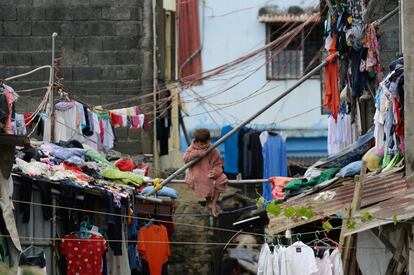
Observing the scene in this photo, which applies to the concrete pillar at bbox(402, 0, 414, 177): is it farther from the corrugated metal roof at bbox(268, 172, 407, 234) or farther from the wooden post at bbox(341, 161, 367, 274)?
the wooden post at bbox(341, 161, 367, 274)

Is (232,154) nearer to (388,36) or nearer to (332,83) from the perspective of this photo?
(332,83)

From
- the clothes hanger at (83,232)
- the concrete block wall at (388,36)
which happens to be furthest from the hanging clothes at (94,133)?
the concrete block wall at (388,36)

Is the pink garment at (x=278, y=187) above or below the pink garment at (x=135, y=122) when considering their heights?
below

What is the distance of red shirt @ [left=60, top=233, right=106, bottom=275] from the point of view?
1548 centimetres

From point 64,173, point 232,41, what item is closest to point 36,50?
point 64,173

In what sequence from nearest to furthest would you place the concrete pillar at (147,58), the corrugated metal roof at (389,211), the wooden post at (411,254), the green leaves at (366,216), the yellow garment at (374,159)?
the corrugated metal roof at (389,211)
the green leaves at (366,216)
the wooden post at (411,254)
the yellow garment at (374,159)
the concrete pillar at (147,58)

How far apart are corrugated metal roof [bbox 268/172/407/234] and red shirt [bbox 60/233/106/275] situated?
83.7 inches

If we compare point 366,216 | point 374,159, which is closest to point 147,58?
point 374,159

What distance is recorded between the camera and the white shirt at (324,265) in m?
13.3

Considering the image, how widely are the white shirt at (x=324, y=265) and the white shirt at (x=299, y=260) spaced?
0.29 ft

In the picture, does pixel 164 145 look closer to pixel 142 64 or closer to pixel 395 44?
pixel 142 64

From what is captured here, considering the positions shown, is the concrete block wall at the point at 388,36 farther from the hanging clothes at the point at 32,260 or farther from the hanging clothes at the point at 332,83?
the hanging clothes at the point at 32,260

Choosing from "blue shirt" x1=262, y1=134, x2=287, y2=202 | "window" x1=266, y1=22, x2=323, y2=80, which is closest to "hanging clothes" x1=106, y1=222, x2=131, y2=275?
"blue shirt" x1=262, y1=134, x2=287, y2=202

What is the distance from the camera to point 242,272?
78.8 ft
